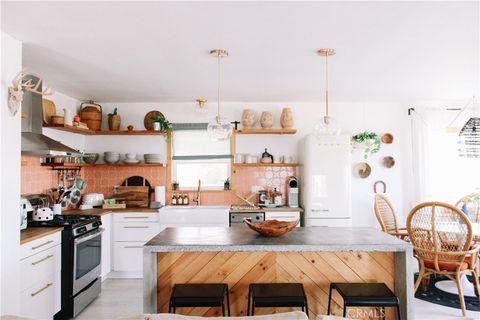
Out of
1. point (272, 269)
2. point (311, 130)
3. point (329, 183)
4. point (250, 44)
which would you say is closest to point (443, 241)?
point (329, 183)

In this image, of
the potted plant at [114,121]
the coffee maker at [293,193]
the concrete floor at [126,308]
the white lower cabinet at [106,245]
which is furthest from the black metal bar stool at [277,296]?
the potted plant at [114,121]

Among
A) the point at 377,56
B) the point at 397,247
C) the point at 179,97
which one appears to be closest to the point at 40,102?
the point at 179,97

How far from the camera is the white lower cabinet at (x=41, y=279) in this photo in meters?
2.72

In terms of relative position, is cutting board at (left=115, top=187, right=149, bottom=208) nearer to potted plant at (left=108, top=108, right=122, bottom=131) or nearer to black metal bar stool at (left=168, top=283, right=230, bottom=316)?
potted plant at (left=108, top=108, right=122, bottom=131)

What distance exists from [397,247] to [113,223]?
3.61 metres

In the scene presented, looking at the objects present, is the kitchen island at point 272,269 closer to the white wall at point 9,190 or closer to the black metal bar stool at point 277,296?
the black metal bar stool at point 277,296

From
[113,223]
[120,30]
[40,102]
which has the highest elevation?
[120,30]

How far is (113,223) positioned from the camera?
446 cm

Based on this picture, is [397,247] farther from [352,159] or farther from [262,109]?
[262,109]

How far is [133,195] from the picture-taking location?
4977 millimetres

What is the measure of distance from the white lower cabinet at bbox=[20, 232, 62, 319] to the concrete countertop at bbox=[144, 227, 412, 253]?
3.87 ft

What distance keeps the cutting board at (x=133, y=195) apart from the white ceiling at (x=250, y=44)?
60.6 inches

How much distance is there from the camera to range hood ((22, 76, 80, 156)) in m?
3.14

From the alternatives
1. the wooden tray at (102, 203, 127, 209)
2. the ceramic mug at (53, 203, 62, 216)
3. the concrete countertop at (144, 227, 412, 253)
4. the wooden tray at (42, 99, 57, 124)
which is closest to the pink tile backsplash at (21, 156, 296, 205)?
the wooden tray at (102, 203, 127, 209)
